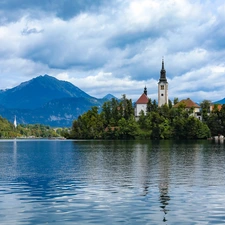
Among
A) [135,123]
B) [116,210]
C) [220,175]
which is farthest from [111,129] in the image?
[116,210]

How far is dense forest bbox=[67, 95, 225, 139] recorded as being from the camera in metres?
171

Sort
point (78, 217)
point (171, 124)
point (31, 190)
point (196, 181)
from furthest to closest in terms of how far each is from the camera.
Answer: point (171, 124), point (196, 181), point (31, 190), point (78, 217)

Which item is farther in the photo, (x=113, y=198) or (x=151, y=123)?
(x=151, y=123)

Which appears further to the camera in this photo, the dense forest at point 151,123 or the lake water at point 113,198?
the dense forest at point 151,123

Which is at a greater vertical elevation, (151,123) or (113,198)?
(151,123)

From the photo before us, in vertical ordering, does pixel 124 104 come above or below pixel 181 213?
above

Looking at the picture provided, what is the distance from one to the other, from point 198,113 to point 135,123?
33.7 metres

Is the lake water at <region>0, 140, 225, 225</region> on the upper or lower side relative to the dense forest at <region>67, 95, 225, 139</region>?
lower

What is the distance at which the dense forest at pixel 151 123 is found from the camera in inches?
6722

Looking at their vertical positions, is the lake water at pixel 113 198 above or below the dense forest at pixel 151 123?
below

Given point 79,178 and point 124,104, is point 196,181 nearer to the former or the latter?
point 79,178

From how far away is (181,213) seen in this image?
22.3 meters

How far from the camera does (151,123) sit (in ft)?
580

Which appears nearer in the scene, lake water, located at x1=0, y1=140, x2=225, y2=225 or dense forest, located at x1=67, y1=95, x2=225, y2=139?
lake water, located at x1=0, y1=140, x2=225, y2=225
